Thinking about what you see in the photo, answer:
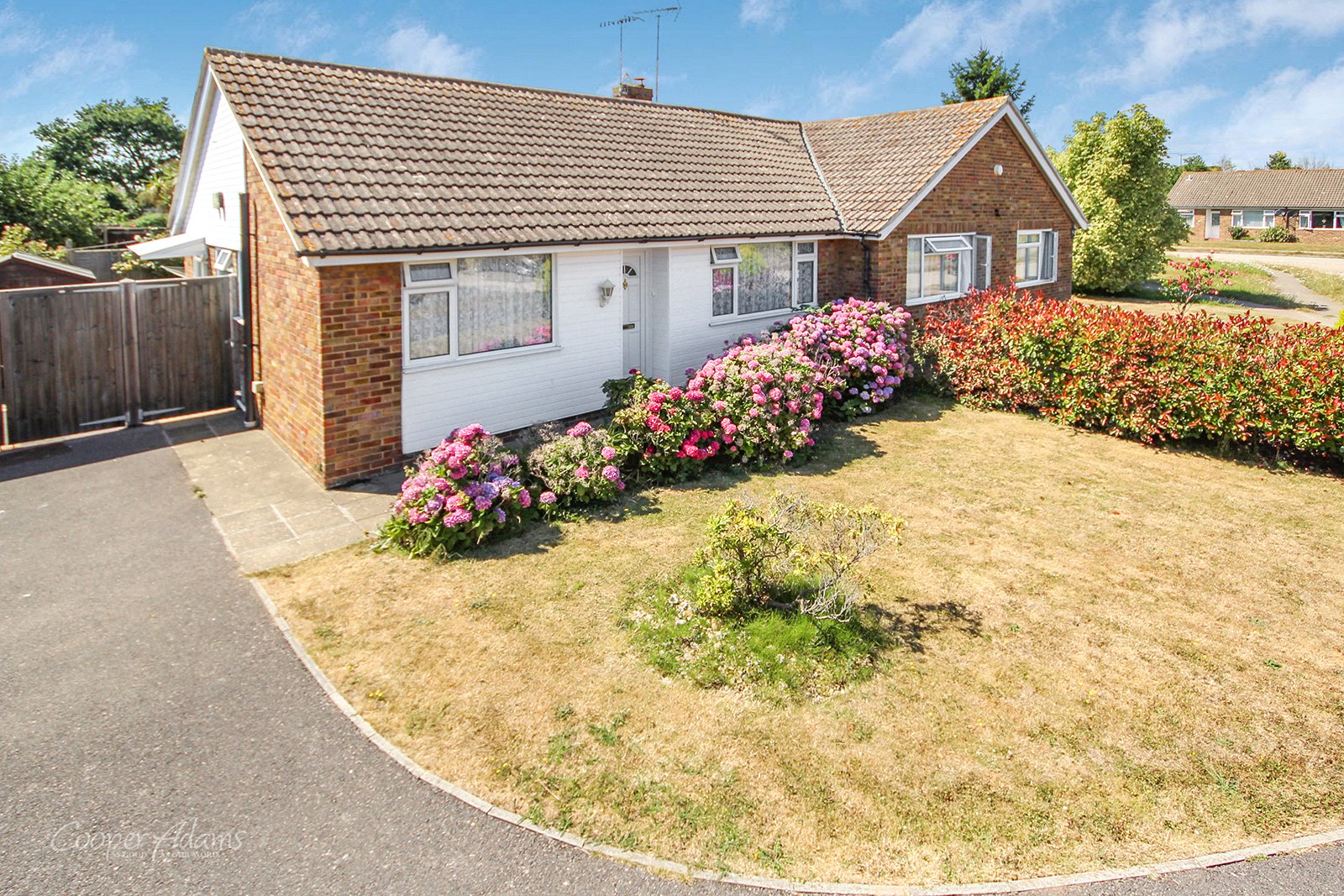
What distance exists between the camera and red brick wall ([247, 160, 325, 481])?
9.83m

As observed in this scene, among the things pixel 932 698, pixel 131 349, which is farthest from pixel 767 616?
pixel 131 349

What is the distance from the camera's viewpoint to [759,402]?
10859mm

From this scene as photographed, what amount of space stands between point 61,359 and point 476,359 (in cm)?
574

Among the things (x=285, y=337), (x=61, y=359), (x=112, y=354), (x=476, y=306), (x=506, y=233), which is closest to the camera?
(x=285, y=337)

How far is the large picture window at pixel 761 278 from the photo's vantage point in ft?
47.8

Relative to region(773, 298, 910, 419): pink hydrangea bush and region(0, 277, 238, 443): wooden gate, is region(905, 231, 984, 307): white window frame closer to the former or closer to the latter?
region(773, 298, 910, 419): pink hydrangea bush

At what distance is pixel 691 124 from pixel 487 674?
1401cm

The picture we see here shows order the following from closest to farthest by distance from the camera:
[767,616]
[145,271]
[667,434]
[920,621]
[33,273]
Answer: [767,616] < [920,621] < [667,434] < [33,273] < [145,271]

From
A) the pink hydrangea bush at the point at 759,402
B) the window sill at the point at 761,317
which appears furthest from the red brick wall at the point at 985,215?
the pink hydrangea bush at the point at 759,402

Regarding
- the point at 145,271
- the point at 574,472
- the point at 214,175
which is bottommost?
the point at 574,472

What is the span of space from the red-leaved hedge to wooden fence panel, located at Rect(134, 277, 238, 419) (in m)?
11.2

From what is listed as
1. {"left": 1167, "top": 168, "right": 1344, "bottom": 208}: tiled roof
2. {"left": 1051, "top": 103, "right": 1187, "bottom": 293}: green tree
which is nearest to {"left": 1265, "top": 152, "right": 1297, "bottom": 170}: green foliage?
{"left": 1167, "top": 168, "right": 1344, "bottom": 208}: tiled roof

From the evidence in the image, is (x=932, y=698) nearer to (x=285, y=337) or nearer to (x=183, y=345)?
(x=285, y=337)

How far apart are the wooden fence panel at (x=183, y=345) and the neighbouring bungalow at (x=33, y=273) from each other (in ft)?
14.6
